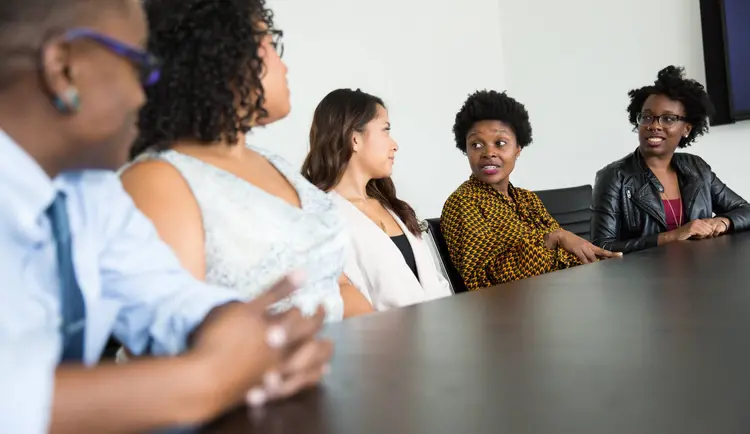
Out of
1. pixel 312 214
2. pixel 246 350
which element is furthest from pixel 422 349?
pixel 312 214

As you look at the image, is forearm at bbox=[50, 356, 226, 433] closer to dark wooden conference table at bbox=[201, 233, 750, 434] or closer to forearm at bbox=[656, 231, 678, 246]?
dark wooden conference table at bbox=[201, 233, 750, 434]

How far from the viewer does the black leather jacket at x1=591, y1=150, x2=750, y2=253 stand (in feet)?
8.65

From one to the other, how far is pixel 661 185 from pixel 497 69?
2.41 meters

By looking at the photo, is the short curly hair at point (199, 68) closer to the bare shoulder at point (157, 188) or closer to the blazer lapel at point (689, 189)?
the bare shoulder at point (157, 188)

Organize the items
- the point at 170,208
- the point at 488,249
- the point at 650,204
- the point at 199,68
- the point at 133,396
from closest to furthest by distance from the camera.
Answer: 1. the point at 133,396
2. the point at 170,208
3. the point at 199,68
4. the point at 488,249
5. the point at 650,204

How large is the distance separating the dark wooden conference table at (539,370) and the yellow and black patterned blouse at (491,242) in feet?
4.26

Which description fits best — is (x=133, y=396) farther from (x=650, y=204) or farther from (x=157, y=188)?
(x=650, y=204)

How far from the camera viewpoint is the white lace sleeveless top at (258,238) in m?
1.01

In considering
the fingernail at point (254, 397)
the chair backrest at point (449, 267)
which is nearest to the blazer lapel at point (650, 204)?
the chair backrest at point (449, 267)

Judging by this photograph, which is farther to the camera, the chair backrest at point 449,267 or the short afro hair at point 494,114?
the short afro hair at point 494,114

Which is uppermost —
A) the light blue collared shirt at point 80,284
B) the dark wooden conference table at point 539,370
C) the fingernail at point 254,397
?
the light blue collared shirt at point 80,284

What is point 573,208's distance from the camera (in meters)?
2.90

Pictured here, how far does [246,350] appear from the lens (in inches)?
21.1

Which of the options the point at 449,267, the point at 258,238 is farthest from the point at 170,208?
the point at 449,267
